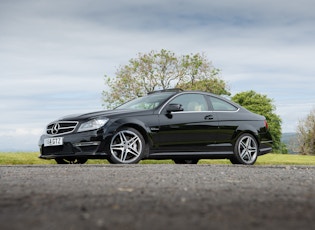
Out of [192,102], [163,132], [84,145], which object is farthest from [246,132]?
[84,145]

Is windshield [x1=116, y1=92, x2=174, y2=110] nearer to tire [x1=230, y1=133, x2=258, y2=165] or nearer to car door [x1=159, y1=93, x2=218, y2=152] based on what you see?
car door [x1=159, y1=93, x2=218, y2=152]

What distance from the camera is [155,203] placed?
16.4 feet

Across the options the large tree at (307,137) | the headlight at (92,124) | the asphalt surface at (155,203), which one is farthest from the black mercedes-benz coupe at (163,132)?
the large tree at (307,137)

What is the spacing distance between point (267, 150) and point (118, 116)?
4.02 m

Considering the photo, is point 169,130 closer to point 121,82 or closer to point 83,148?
point 83,148

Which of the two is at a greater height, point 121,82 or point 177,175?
point 121,82

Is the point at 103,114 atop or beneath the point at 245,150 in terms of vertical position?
atop

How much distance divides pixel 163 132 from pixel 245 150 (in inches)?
87.4

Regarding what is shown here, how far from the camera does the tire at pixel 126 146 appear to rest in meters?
11.0

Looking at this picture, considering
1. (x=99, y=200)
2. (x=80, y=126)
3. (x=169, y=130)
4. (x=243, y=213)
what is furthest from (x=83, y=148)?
(x=243, y=213)

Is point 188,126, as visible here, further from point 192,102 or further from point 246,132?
point 246,132

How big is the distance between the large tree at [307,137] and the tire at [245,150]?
43.3 m

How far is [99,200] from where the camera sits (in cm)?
519

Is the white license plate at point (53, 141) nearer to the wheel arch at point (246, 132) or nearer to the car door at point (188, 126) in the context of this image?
the car door at point (188, 126)
